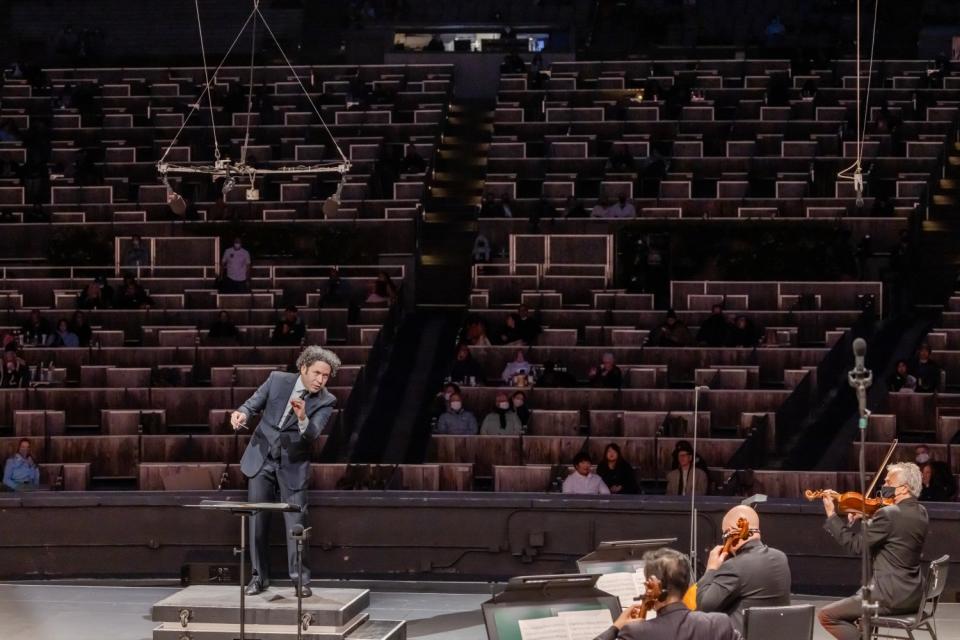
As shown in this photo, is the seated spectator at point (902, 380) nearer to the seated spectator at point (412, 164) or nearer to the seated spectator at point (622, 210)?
the seated spectator at point (622, 210)

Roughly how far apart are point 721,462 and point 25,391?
19.9ft

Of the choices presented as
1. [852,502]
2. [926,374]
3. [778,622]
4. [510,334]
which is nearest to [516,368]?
[510,334]

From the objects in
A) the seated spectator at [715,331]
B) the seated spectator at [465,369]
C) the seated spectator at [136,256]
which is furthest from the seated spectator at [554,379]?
the seated spectator at [136,256]

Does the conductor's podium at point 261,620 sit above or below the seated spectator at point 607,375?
below

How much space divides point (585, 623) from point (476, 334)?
917cm

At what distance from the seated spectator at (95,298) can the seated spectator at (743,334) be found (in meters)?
6.22

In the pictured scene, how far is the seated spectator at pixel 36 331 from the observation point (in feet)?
51.4

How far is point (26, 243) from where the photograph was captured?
19109mm

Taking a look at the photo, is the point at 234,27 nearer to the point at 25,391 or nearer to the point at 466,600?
the point at 25,391

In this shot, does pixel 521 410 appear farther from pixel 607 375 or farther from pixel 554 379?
pixel 607 375

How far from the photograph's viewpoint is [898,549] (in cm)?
768

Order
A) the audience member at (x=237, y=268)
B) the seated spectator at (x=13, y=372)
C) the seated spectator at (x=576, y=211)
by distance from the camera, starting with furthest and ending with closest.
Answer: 1. the seated spectator at (x=576, y=211)
2. the audience member at (x=237, y=268)
3. the seated spectator at (x=13, y=372)

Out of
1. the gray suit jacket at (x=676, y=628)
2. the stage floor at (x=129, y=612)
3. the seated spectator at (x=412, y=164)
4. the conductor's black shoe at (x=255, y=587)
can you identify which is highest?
the seated spectator at (x=412, y=164)

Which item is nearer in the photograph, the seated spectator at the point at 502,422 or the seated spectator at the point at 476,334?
the seated spectator at the point at 502,422
